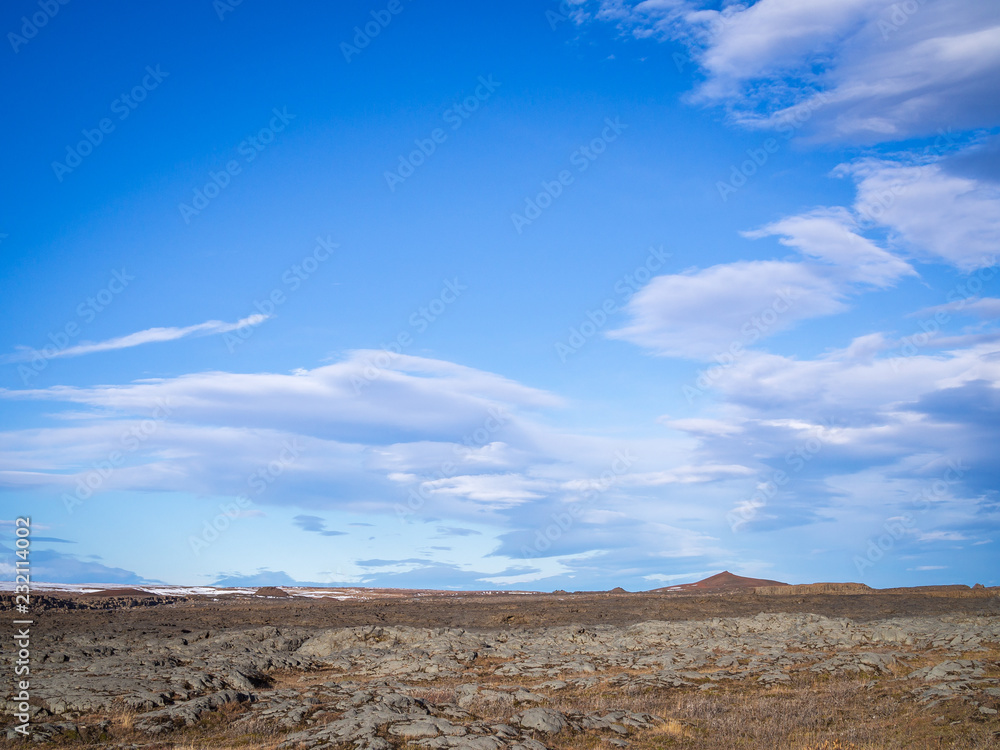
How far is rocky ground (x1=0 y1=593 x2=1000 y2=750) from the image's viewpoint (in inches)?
690

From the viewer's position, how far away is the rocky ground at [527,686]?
690 inches

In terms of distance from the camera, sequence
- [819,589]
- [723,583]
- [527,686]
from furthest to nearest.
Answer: [723,583], [819,589], [527,686]

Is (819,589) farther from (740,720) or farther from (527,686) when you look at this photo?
(740,720)

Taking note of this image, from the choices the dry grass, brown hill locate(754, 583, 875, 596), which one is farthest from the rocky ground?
brown hill locate(754, 583, 875, 596)

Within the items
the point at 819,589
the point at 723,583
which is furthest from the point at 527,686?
the point at 723,583

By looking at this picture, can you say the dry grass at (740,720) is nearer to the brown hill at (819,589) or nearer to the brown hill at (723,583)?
the brown hill at (819,589)

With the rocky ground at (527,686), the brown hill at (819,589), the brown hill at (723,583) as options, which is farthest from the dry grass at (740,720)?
the brown hill at (723,583)

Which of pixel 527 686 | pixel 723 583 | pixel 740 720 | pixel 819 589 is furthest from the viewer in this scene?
pixel 723 583

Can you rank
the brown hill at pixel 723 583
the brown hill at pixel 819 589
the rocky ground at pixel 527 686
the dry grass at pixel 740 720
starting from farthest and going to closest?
the brown hill at pixel 723 583, the brown hill at pixel 819 589, the rocky ground at pixel 527 686, the dry grass at pixel 740 720

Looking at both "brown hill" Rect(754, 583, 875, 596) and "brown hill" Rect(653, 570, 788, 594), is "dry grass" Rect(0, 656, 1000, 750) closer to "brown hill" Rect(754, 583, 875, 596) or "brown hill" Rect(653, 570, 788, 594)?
"brown hill" Rect(754, 583, 875, 596)

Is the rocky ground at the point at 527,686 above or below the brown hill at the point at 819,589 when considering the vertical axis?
above

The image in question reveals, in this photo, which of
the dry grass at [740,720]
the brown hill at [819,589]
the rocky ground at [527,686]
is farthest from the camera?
the brown hill at [819,589]

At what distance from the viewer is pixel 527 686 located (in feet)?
87.5

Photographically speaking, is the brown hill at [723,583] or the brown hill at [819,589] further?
the brown hill at [723,583]
